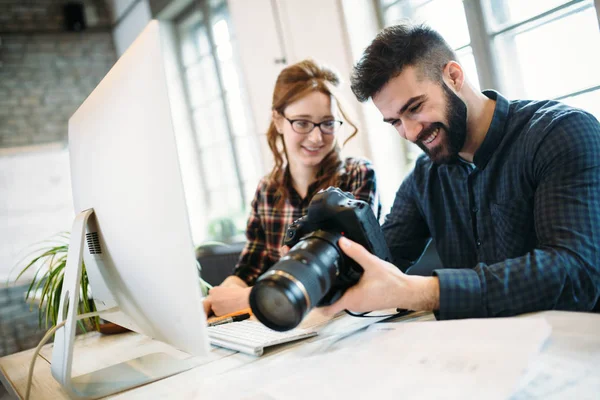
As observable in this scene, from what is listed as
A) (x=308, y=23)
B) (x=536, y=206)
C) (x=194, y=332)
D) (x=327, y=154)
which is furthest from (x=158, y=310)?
(x=308, y=23)

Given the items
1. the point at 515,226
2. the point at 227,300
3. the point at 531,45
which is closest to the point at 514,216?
the point at 515,226

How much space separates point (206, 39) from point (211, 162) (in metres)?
0.98

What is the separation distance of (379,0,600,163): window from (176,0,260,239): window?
5.68ft

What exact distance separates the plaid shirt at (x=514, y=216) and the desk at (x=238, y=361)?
73mm

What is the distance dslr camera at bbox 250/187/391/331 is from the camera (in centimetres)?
61

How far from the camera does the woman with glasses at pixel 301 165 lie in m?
1.43

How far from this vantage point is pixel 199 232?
4.17 metres

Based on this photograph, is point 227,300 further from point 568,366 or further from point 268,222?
point 568,366

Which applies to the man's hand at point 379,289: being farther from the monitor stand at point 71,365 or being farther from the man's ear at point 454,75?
the man's ear at point 454,75

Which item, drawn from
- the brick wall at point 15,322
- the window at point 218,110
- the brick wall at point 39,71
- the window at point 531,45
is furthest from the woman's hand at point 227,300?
the brick wall at point 39,71

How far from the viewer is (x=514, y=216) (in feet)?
3.37

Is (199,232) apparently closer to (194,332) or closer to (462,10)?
(462,10)

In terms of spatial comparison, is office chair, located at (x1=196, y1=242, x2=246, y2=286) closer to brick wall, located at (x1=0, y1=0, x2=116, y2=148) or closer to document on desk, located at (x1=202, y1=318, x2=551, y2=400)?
document on desk, located at (x1=202, y1=318, x2=551, y2=400)

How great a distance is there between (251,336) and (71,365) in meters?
0.28
